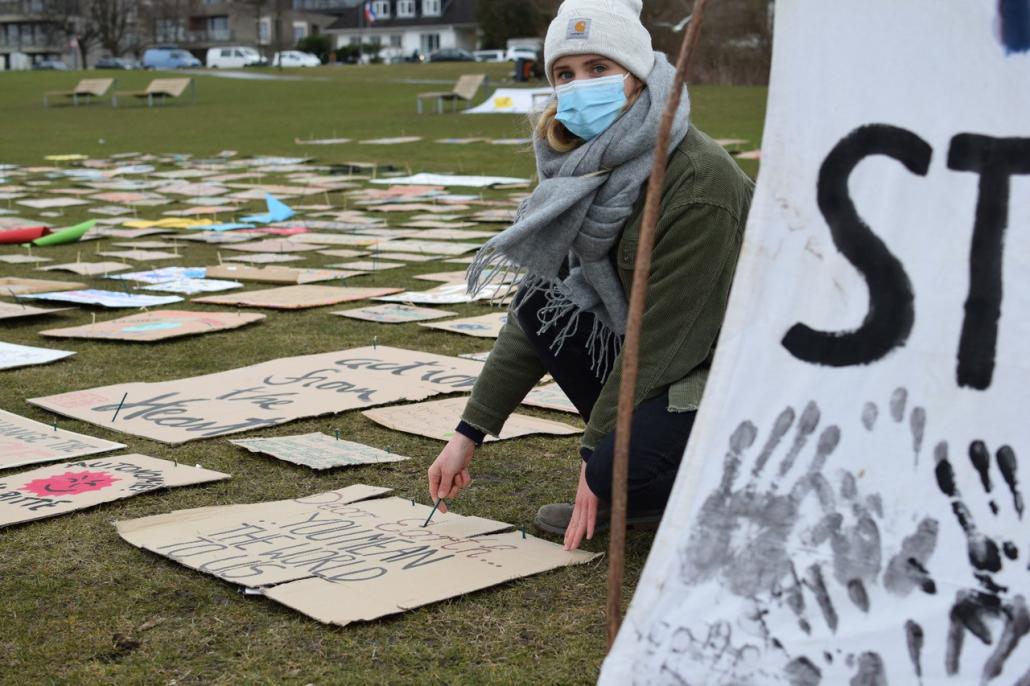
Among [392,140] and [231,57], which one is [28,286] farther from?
[231,57]

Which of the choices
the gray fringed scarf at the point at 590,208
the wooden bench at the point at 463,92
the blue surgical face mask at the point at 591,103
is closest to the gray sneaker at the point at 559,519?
the gray fringed scarf at the point at 590,208

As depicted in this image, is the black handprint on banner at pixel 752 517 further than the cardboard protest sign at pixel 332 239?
No

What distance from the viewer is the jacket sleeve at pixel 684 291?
2324mm

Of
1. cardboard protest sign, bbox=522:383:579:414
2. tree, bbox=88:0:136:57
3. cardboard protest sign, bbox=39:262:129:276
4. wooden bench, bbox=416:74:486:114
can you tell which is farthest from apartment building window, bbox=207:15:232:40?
cardboard protest sign, bbox=522:383:579:414

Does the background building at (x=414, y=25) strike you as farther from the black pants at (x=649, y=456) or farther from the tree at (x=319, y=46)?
the black pants at (x=649, y=456)

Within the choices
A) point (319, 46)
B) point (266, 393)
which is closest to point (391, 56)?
point (319, 46)

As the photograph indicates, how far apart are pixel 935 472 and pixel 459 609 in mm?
931

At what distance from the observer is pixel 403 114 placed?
22.1 meters

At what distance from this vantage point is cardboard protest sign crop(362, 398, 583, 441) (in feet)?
11.3

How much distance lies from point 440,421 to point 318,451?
41 centimetres

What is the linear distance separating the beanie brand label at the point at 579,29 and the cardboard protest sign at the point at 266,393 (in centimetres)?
157

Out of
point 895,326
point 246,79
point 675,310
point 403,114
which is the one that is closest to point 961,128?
point 895,326

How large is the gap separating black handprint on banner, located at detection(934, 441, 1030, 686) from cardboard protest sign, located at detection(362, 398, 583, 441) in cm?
184

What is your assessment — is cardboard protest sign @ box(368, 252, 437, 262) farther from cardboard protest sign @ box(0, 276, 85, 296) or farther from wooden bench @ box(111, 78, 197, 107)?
wooden bench @ box(111, 78, 197, 107)
